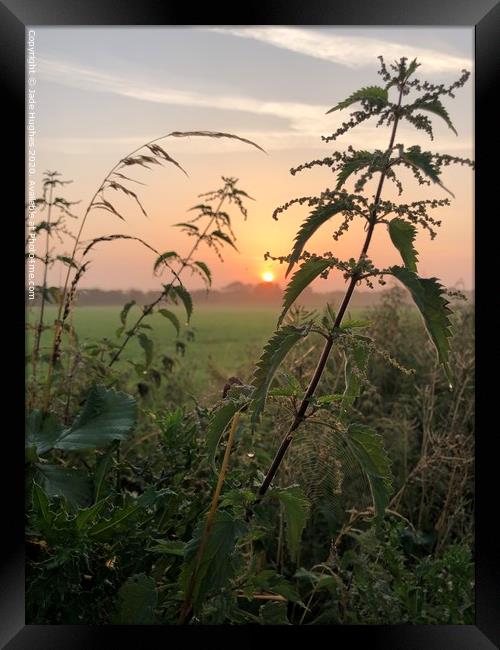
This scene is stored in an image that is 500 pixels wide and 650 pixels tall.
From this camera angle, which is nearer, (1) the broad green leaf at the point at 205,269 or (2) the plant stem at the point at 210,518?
(2) the plant stem at the point at 210,518

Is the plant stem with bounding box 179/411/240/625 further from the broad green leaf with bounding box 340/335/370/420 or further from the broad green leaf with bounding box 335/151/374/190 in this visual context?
the broad green leaf with bounding box 335/151/374/190

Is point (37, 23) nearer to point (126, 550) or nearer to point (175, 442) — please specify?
point (175, 442)

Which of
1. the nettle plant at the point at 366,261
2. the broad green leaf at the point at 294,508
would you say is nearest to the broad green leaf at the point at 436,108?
the nettle plant at the point at 366,261

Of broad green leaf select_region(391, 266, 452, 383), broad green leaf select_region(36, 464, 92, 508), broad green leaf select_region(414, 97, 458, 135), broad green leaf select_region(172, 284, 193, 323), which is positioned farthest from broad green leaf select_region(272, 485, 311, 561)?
broad green leaf select_region(414, 97, 458, 135)

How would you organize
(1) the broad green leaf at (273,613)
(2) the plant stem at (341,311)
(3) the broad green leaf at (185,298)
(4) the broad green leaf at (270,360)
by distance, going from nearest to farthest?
(4) the broad green leaf at (270,360), (2) the plant stem at (341,311), (1) the broad green leaf at (273,613), (3) the broad green leaf at (185,298)

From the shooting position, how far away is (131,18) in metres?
1.53

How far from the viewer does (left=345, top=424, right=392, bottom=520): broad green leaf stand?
4.46 ft

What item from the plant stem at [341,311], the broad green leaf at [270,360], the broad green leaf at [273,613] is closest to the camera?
the broad green leaf at [270,360]

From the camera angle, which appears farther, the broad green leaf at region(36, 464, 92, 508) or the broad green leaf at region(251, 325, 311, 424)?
the broad green leaf at region(36, 464, 92, 508)

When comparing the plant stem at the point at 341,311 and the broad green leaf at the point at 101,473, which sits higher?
the plant stem at the point at 341,311

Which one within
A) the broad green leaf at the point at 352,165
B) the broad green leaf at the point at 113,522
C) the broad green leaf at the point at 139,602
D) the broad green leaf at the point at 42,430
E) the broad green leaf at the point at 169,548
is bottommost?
the broad green leaf at the point at 139,602

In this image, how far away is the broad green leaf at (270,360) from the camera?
121 cm

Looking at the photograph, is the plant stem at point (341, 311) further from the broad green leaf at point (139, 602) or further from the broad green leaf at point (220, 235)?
the broad green leaf at point (220, 235)

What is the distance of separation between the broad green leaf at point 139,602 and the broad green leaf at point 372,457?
0.50 metres
